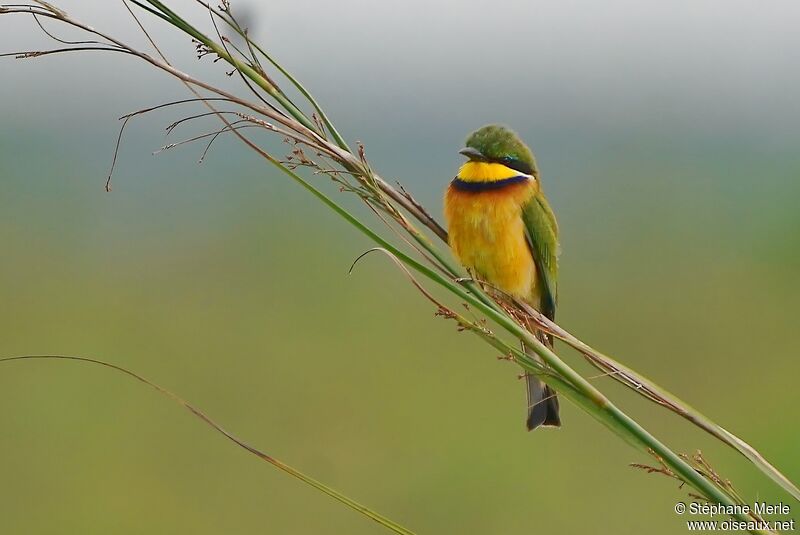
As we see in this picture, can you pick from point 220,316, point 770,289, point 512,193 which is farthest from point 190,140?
point 770,289

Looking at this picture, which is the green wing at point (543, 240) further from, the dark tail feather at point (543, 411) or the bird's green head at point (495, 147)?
the dark tail feather at point (543, 411)

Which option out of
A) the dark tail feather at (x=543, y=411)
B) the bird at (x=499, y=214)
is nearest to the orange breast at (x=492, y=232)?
the bird at (x=499, y=214)

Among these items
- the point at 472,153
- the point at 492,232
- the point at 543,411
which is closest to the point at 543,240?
the point at 492,232

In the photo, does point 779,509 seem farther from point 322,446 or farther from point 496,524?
point 322,446

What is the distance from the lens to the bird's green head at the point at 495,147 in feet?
7.22

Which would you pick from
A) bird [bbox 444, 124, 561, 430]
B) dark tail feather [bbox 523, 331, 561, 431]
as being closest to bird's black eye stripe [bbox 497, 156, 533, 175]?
bird [bbox 444, 124, 561, 430]

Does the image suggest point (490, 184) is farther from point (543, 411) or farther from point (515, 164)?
point (543, 411)

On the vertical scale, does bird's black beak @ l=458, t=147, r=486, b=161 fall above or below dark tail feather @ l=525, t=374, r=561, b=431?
above

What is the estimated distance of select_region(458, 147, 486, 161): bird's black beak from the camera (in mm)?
2185

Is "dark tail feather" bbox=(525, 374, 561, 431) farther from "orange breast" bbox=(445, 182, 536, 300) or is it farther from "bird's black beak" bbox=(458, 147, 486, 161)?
"bird's black beak" bbox=(458, 147, 486, 161)

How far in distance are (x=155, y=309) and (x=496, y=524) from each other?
7.55 meters

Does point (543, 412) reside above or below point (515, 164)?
below

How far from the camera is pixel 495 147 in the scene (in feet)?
7.22

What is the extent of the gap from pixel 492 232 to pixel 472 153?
7.2 inches
